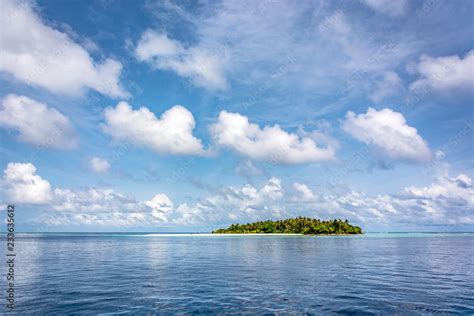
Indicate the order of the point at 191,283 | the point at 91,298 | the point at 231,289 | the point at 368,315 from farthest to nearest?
the point at 191,283
the point at 231,289
the point at 91,298
the point at 368,315

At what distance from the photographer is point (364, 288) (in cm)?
3844

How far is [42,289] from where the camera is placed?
39.1m

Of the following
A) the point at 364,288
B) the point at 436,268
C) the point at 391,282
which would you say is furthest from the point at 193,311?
the point at 436,268

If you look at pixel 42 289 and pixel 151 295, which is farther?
pixel 42 289

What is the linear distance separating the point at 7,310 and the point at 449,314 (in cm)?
3746

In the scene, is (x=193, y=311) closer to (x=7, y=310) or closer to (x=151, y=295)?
(x=151, y=295)

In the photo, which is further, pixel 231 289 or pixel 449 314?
pixel 231 289

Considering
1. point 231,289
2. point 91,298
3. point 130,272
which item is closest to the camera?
point 91,298

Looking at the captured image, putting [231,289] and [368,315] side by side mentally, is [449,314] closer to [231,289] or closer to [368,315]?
[368,315]

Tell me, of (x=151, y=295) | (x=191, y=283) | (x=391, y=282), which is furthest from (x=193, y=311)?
(x=391, y=282)

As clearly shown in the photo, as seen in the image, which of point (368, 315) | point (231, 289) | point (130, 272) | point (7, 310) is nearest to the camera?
point (368, 315)

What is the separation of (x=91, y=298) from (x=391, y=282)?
35.2 m

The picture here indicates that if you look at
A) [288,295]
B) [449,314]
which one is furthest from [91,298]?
[449,314]

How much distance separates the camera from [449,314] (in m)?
27.5
